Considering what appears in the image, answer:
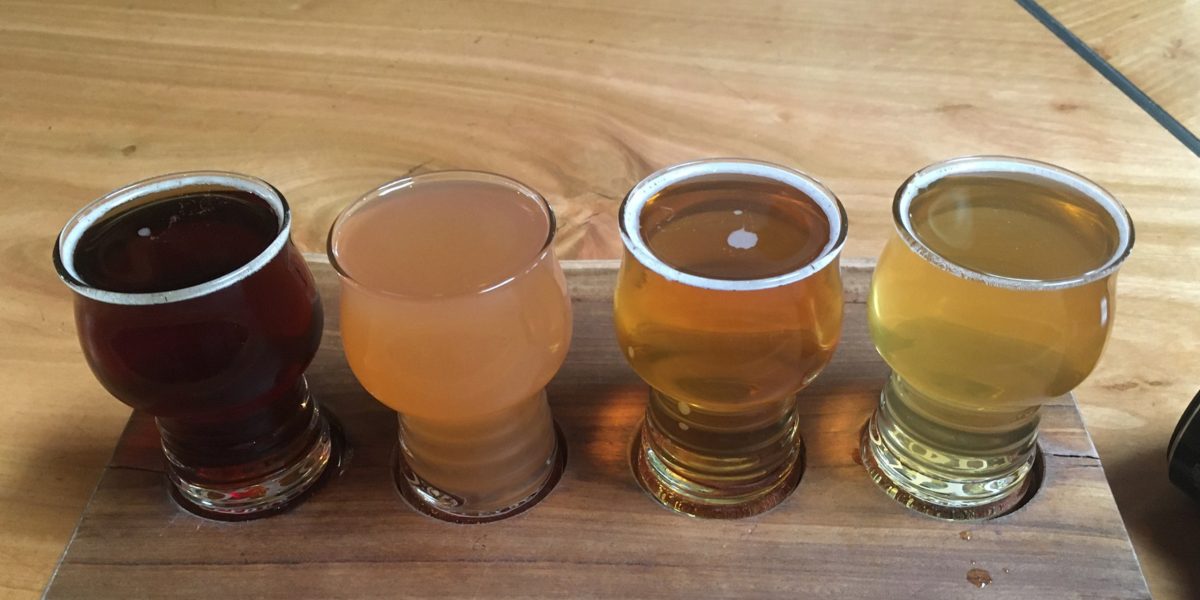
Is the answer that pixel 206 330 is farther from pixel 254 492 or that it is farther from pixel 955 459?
pixel 955 459

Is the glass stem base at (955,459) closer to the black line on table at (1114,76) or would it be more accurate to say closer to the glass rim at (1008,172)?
the glass rim at (1008,172)

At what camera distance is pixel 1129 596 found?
0.52 m

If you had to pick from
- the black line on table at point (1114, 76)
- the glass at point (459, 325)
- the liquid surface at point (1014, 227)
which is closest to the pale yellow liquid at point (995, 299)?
the liquid surface at point (1014, 227)

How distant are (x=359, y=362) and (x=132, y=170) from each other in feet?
1.63

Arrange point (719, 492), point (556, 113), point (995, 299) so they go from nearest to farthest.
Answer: point (995, 299) → point (719, 492) → point (556, 113)

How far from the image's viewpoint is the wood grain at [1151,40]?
0.93 metres

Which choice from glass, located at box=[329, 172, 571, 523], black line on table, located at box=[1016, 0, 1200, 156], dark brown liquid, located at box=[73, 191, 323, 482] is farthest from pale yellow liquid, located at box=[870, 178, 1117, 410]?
black line on table, located at box=[1016, 0, 1200, 156]

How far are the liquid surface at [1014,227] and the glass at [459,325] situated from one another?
0.67ft

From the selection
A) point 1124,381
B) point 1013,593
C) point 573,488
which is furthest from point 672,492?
point 1124,381

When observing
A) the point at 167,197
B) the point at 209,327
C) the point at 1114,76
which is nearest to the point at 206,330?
the point at 209,327

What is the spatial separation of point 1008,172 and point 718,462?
0.23 meters

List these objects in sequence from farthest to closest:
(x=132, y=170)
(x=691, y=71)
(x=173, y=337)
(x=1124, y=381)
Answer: (x=691, y=71), (x=132, y=170), (x=1124, y=381), (x=173, y=337)

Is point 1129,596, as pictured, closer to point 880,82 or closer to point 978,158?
point 978,158

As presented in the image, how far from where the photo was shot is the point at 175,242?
0.54 m
